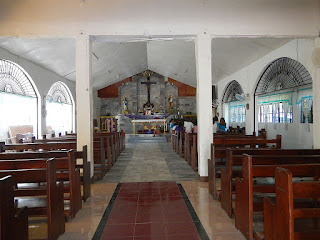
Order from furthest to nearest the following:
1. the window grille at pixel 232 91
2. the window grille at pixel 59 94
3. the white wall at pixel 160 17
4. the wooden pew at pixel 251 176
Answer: the window grille at pixel 232 91 → the window grille at pixel 59 94 → the white wall at pixel 160 17 → the wooden pew at pixel 251 176

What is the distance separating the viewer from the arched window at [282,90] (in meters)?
6.71

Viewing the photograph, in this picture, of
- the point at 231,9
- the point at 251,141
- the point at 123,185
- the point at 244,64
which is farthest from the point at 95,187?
the point at 244,64

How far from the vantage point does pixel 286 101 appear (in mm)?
7625

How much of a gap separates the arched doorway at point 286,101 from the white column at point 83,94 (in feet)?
16.7

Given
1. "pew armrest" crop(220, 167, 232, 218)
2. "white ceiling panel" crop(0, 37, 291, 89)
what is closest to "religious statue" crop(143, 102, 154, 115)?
"white ceiling panel" crop(0, 37, 291, 89)

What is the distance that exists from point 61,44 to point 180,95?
38.0 feet

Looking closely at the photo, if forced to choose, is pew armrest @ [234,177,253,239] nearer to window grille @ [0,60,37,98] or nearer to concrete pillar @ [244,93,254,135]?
concrete pillar @ [244,93,254,135]

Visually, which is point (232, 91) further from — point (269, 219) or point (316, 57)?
point (269, 219)

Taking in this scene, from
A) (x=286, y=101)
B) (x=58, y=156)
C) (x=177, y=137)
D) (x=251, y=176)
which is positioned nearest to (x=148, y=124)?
(x=177, y=137)

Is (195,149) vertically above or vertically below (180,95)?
below

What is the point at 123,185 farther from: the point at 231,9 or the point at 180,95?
the point at 180,95

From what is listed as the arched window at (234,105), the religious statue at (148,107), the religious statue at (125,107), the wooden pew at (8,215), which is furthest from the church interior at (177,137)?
the religious statue at (148,107)

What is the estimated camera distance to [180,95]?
1852cm

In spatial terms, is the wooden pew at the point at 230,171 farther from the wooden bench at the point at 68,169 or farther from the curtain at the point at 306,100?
the curtain at the point at 306,100
